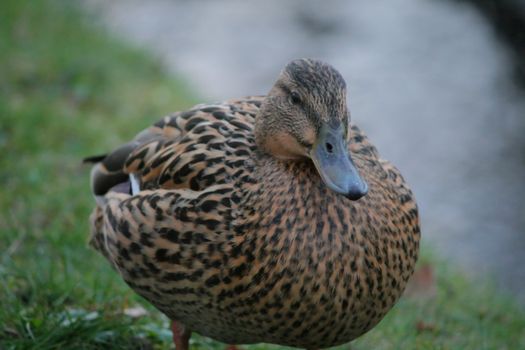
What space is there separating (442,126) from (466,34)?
2.29 meters

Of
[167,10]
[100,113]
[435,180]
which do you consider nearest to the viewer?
[100,113]

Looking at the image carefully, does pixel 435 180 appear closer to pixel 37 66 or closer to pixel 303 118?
pixel 37 66

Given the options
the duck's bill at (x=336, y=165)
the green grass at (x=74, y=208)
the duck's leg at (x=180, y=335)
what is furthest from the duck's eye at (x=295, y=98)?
the green grass at (x=74, y=208)

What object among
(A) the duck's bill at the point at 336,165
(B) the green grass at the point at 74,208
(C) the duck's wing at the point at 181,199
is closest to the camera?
(A) the duck's bill at the point at 336,165

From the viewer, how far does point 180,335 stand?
3.83 meters

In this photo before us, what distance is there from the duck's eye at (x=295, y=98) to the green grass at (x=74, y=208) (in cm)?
142

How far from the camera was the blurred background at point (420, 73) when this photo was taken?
762cm

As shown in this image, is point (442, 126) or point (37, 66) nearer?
point (37, 66)

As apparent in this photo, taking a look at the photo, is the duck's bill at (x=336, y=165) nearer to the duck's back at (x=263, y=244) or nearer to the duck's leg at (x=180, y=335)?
the duck's back at (x=263, y=244)

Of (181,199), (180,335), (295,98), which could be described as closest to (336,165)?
(295,98)

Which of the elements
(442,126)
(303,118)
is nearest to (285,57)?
(442,126)

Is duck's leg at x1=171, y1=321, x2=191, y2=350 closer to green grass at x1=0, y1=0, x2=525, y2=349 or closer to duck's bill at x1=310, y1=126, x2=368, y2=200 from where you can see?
green grass at x1=0, y1=0, x2=525, y2=349

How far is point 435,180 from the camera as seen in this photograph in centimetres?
820

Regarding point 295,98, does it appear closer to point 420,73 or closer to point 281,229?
point 281,229
